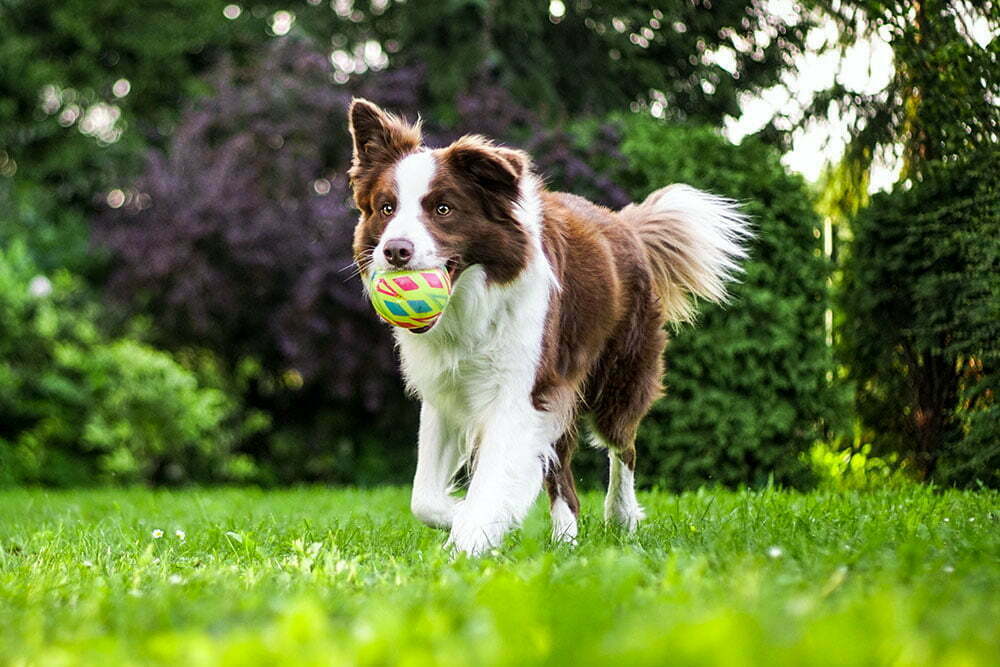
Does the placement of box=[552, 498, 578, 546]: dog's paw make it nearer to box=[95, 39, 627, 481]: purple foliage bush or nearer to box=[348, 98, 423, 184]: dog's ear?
box=[348, 98, 423, 184]: dog's ear

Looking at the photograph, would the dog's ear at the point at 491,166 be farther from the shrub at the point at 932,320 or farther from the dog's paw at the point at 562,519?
the shrub at the point at 932,320

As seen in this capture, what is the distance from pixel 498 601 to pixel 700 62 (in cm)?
905

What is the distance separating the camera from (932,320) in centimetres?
643

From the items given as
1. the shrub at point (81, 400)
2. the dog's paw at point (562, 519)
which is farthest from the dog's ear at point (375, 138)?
the shrub at point (81, 400)

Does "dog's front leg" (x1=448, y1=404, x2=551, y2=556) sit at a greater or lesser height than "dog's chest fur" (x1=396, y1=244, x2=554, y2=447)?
lesser

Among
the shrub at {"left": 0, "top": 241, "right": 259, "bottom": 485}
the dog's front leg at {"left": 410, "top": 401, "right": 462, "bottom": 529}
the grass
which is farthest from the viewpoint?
the shrub at {"left": 0, "top": 241, "right": 259, "bottom": 485}

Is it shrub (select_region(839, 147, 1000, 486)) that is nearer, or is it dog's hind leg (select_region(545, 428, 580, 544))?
dog's hind leg (select_region(545, 428, 580, 544))

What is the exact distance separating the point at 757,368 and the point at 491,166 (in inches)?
157

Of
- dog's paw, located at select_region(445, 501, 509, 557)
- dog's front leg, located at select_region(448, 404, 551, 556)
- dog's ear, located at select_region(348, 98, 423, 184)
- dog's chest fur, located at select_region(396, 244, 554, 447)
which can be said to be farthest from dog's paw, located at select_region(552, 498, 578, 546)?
dog's ear, located at select_region(348, 98, 423, 184)

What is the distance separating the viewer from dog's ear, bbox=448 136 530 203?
4.14 m

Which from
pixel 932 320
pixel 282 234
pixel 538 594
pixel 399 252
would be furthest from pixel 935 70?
pixel 282 234

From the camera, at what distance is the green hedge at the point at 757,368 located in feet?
24.7

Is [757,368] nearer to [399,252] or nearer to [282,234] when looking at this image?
[399,252]

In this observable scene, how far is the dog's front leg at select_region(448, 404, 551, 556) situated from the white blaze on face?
683 mm
